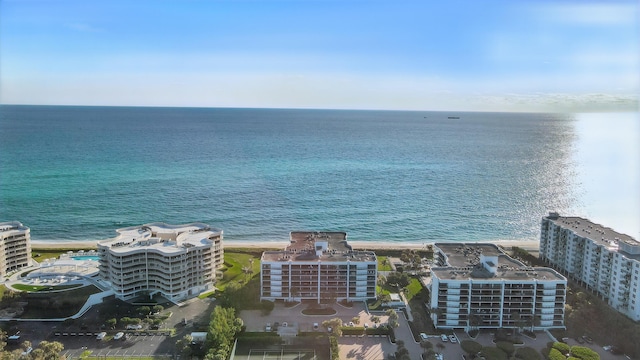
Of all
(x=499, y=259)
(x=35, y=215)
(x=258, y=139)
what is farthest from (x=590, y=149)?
(x=35, y=215)

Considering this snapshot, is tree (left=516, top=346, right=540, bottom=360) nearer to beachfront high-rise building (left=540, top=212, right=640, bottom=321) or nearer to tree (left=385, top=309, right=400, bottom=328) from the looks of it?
tree (left=385, top=309, right=400, bottom=328)

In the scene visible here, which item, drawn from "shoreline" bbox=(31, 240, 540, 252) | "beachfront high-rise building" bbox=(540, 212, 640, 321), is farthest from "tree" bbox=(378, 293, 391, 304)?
"beachfront high-rise building" bbox=(540, 212, 640, 321)

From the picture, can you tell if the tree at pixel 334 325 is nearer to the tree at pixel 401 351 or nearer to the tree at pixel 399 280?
the tree at pixel 401 351

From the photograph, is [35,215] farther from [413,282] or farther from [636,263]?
[636,263]

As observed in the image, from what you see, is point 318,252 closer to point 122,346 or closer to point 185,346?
point 185,346

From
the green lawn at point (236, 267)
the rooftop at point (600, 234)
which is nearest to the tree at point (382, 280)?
the green lawn at point (236, 267)

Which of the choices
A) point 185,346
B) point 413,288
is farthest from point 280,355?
point 413,288
